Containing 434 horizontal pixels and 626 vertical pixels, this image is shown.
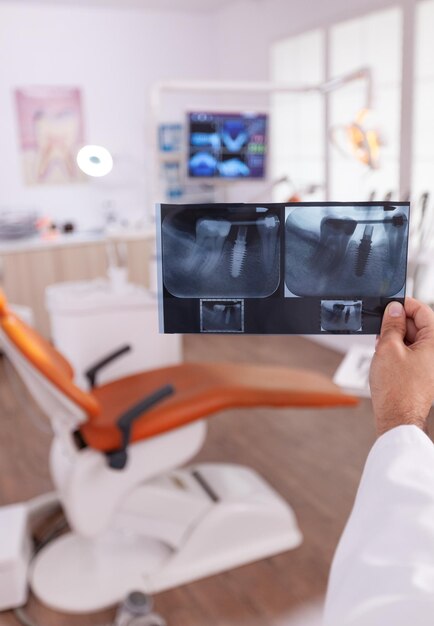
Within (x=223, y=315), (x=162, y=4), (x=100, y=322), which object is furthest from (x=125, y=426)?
(x=162, y=4)

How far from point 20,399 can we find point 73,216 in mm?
1973

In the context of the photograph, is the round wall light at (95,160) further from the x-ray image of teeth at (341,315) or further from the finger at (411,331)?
the finger at (411,331)

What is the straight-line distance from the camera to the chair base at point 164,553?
2.02 meters

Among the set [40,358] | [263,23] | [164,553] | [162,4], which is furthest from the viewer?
[162,4]

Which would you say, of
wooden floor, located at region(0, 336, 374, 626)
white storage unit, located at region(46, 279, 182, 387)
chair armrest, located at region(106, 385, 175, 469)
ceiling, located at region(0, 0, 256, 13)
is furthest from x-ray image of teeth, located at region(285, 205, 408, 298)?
ceiling, located at region(0, 0, 256, 13)

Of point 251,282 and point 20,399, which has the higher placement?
point 251,282

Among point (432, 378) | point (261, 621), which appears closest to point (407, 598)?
point (432, 378)

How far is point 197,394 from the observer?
6.66ft

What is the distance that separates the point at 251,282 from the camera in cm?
69

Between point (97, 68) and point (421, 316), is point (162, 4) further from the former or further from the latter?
point (421, 316)

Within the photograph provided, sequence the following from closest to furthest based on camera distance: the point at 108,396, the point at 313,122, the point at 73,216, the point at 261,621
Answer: the point at 261,621 → the point at 108,396 → the point at 313,122 → the point at 73,216

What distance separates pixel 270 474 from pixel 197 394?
2.68ft

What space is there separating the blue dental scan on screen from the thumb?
3.81 feet

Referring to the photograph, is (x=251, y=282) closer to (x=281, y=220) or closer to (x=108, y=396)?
(x=281, y=220)
